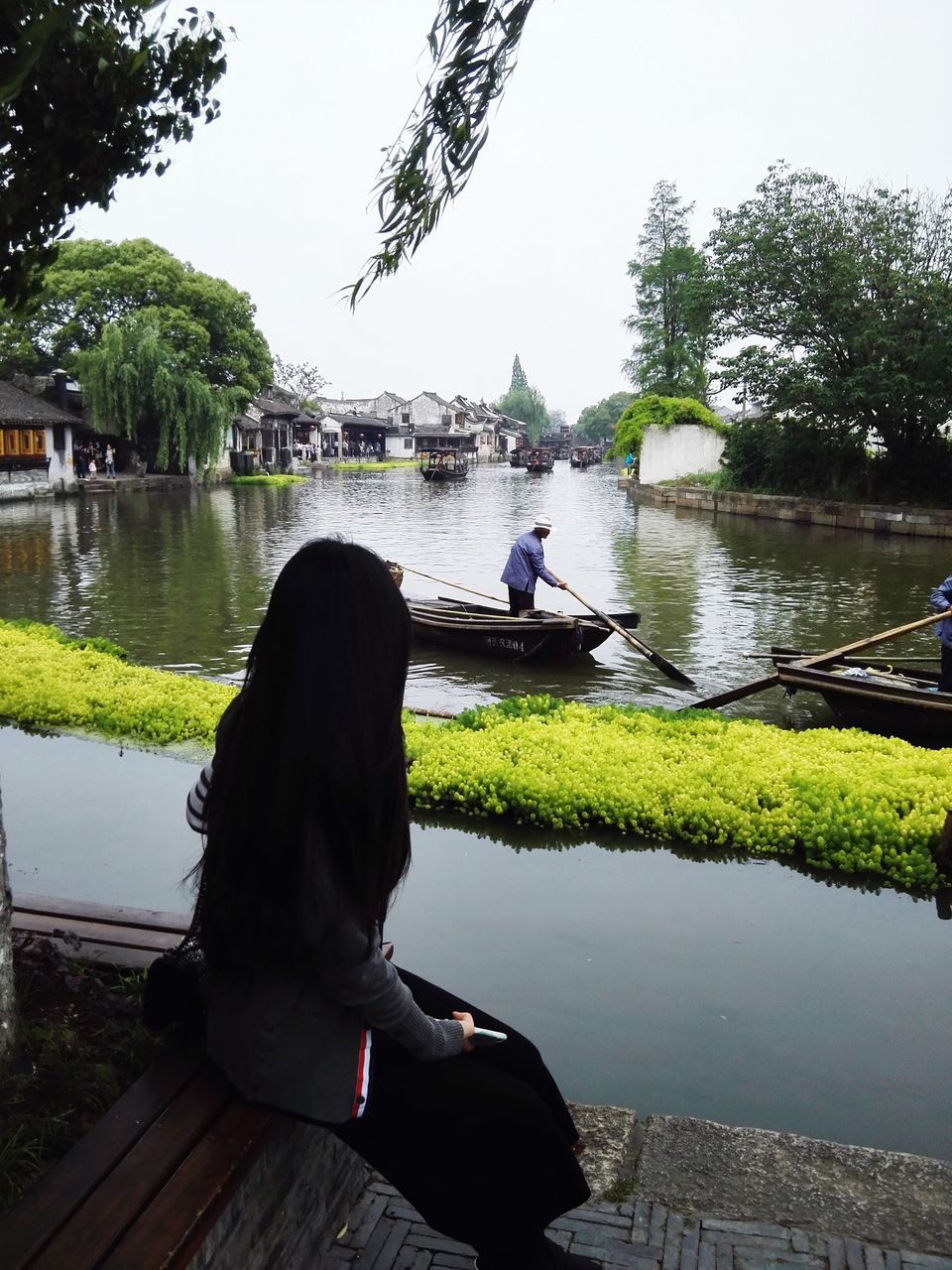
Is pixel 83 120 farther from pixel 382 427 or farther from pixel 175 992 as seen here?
pixel 382 427

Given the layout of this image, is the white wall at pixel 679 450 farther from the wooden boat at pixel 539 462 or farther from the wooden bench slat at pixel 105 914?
the wooden bench slat at pixel 105 914

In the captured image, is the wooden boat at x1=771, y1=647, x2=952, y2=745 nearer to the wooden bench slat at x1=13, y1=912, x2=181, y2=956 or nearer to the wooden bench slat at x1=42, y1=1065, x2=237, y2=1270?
the wooden bench slat at x1=13, y1=912, x2=181, y2=956

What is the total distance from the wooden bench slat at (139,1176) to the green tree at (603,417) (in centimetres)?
14541

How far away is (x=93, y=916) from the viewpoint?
3.38m

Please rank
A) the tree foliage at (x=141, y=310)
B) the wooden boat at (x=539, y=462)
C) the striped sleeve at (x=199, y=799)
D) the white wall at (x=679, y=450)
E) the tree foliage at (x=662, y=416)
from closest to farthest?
the striped sleeve at (x=199, y=799) < the tree foliage at (x=141, y=310) < the tree foliage at (x=662, y=416) < the white wall at (x=679, y=450) < the wooden boat at (x=539, y=462)

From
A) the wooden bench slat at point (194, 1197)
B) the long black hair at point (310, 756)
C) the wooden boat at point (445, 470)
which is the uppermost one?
the wooden boat at point (445, 470)

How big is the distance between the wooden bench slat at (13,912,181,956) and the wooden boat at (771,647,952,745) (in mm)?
6903

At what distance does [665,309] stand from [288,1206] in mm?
53664

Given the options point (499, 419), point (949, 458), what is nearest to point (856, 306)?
point (949, 458)

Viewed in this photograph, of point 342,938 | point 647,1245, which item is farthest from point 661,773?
point 342,938

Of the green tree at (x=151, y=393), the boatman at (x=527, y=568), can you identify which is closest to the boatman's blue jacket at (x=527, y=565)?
the boatman at (x=527, y=568)

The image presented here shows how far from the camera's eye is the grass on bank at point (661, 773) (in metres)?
6.36

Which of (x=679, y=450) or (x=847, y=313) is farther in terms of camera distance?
(x=679, y=450)

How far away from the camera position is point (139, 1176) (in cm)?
207
